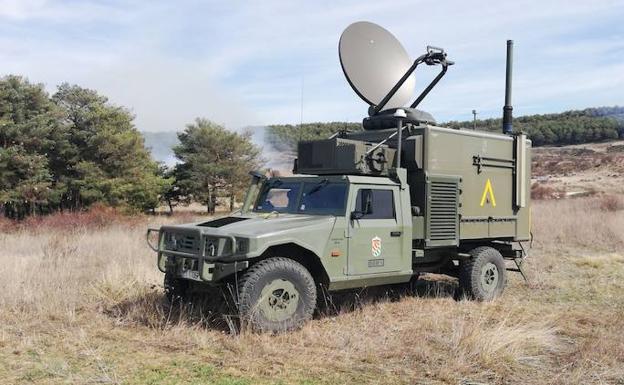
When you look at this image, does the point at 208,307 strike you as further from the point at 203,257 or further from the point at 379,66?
the point at 379,66

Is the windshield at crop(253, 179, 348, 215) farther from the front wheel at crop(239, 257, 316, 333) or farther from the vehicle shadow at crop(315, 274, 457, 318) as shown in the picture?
the vehicle shadow at crop(315, 274, 457, 318)

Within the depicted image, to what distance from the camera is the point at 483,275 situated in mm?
8703

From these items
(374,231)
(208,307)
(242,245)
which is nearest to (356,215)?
(374,231)

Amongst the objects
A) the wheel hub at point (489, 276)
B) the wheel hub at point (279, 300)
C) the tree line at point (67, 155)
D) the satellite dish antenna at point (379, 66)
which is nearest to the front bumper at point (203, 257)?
the wheel hub at point (279, 300)

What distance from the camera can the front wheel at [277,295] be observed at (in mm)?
6113

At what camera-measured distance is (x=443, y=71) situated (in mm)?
8906

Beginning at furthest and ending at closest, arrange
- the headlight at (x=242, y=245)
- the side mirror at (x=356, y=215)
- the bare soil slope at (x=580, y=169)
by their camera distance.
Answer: the bare soil slope at (x=580, y=169)
the side mirror at (x=356, y=215)
the headlight at (x=242, y=245)

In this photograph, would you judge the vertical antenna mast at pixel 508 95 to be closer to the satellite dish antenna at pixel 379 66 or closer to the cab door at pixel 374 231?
the satellite dish antenna at pixel 379 66

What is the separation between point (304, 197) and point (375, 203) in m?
0.89

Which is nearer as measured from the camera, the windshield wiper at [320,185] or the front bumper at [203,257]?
the front bumper at [203,257]

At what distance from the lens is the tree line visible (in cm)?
2150

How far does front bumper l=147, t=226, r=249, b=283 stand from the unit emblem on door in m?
1.72

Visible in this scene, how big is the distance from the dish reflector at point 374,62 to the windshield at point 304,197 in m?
2.22

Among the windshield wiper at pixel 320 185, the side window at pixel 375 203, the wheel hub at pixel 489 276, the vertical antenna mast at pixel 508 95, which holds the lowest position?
the wheel hub at pixel 489 276
